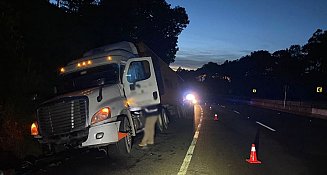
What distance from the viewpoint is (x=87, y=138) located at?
8320 mm

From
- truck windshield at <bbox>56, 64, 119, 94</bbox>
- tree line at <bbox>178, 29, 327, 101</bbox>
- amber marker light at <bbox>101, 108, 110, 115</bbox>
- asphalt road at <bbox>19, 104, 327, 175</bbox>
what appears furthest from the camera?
tree line at <bbox>178, 29, 327, 101</bbox>

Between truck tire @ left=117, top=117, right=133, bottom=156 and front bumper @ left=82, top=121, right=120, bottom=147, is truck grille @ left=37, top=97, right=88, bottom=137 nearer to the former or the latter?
front bumper @ left=82, top=121, right=120, bottom=147

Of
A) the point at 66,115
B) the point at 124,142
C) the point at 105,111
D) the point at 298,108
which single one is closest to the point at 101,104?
the point at 105,111

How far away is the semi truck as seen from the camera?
8.37 meters

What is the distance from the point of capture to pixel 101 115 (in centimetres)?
845

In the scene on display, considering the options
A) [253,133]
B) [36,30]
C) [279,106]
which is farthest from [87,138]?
[279,106]

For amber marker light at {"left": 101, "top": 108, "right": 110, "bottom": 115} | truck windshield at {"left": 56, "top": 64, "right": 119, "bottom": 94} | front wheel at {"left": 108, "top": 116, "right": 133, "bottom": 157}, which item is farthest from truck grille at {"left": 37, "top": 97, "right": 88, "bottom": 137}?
truck windshield at {"left": 56, "top": 64, "right": 119, "bottom": 94}

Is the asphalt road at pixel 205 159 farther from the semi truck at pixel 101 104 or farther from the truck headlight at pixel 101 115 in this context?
the truck headlight at pixel 101 115

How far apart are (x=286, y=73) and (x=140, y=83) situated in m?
89.1

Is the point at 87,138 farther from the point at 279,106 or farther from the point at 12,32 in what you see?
the point at 279,106

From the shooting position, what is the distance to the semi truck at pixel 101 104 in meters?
8.37

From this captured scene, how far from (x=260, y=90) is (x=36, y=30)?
9631 cm

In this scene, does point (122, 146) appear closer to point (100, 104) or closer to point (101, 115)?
point (101, 115)

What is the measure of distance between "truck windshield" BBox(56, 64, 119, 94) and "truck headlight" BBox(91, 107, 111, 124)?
130cm
